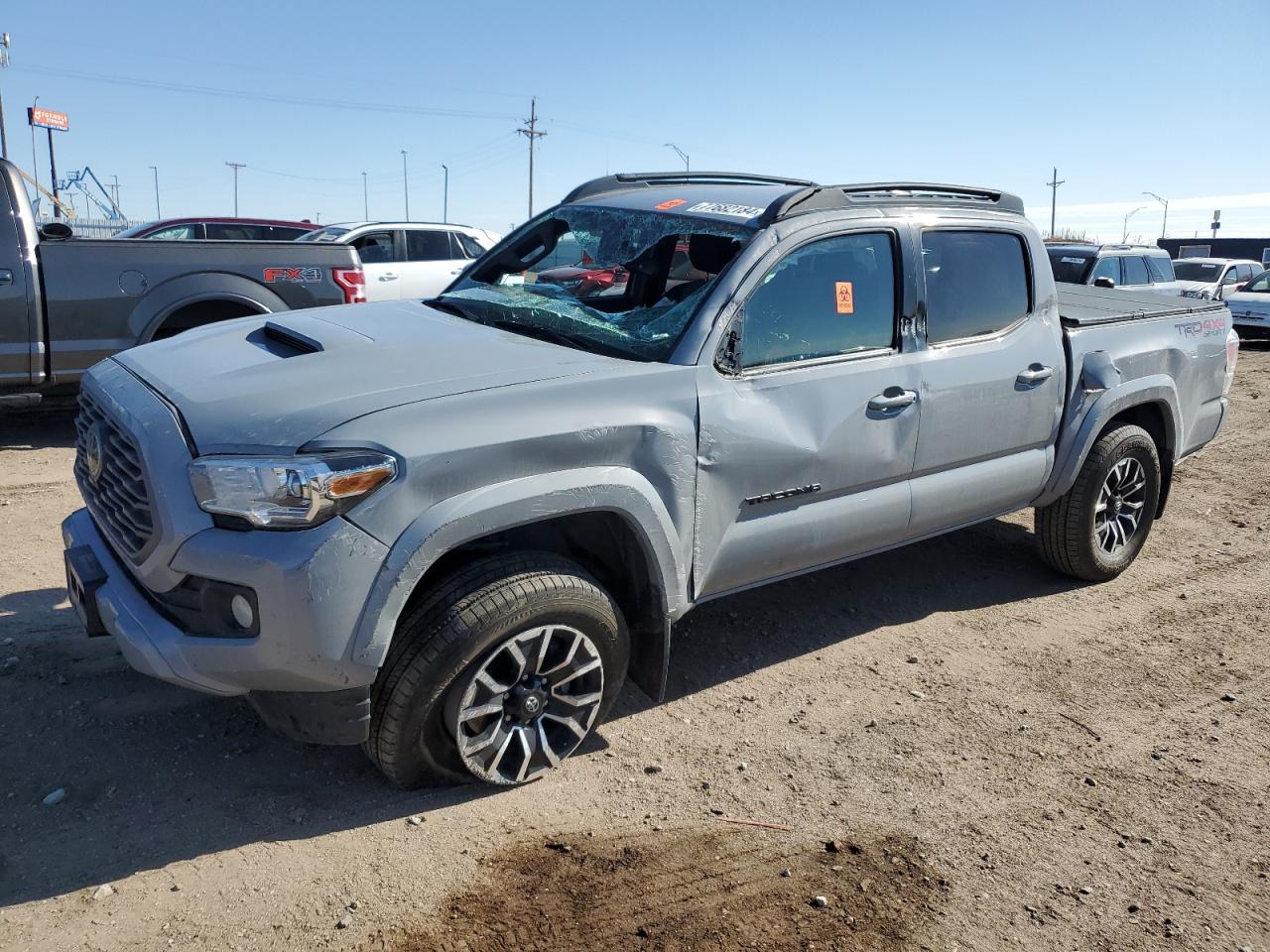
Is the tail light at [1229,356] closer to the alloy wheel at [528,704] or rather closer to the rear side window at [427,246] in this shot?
the alloy wheel at [528,704]

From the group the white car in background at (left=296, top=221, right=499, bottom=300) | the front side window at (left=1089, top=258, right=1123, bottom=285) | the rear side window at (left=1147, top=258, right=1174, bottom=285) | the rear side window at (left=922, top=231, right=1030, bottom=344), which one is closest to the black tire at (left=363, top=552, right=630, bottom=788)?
the rear side window at (left=922, top=231, right=1030, bottom=344)

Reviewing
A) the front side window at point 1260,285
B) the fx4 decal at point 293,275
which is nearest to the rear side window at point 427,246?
the fx4 decal at point 293,275

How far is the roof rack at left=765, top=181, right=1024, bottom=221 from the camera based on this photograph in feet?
12.6

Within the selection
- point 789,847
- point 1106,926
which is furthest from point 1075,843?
point 789,847

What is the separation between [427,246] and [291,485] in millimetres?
10891

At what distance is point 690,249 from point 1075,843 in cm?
245

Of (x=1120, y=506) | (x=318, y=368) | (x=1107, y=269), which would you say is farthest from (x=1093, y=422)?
(x=1107, y=269)

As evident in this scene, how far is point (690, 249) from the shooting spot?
3.89m

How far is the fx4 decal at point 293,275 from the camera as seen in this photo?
7.67 metres

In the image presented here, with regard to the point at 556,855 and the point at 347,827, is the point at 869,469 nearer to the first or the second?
the point at 556,855

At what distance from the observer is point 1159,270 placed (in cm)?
1532

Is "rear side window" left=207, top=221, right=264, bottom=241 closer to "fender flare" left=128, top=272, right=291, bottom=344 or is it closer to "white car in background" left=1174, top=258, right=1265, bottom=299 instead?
"fender flare" left=128, top=272, right=291, bottom=344

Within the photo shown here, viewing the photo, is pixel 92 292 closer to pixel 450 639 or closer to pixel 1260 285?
pixel 450 639

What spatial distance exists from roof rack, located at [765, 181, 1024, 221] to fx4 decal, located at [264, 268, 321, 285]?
197 inches
